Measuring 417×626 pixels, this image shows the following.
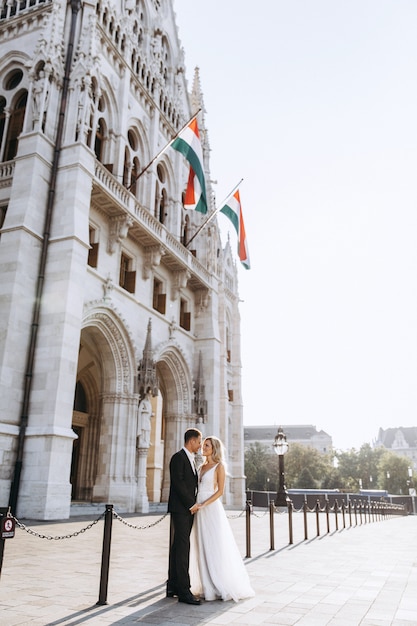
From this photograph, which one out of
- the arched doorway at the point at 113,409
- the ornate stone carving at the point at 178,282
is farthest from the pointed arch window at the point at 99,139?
the arched doorway at the point at 113,409

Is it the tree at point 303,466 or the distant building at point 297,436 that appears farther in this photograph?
the distant building at point 297,436

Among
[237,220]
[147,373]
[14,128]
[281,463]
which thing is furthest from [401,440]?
[14,128]

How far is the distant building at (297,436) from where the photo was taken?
130 meters

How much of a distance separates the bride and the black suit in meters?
0.15

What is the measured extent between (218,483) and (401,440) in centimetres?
15384

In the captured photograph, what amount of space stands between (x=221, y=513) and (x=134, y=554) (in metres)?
3.78

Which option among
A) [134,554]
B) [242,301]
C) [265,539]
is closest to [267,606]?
[134,554]

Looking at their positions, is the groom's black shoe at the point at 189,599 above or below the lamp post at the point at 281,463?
below

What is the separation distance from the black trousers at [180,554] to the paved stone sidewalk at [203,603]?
0.66 ft

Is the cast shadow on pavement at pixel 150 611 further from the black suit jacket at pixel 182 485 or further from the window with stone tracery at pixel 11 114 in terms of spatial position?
the window with stone tracery at pixel 11 114

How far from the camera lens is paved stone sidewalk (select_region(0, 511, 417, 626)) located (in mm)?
5117

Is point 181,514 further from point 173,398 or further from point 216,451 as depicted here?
point 173,398

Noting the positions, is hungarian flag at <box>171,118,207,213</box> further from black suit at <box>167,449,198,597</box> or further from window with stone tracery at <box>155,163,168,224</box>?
black suit at <box>167,449,198,597</box>

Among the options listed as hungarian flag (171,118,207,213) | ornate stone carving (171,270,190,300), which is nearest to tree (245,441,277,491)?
ornate stone carving (171,270,190,300)
